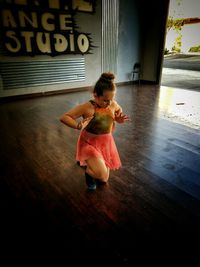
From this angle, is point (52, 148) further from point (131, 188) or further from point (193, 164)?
point (193, 164)

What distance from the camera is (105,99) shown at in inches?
59.6

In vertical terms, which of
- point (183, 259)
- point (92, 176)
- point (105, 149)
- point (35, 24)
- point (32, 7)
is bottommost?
point (183, 259)

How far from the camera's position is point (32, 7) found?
463 centimetres

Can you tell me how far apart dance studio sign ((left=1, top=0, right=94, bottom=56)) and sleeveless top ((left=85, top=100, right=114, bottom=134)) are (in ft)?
12.9

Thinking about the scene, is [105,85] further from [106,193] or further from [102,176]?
[106,193]

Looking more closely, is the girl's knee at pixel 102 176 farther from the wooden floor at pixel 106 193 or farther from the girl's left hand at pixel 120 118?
the girl's left hand at pixel 120 118

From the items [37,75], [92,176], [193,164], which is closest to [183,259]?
[92,176]

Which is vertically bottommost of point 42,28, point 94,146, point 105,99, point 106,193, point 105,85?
point 106,193

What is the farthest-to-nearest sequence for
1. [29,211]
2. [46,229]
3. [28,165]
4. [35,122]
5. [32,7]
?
1. [32,7]
2. [35,122]
3. [28,165]
4. [29,211]
5. [46,229]

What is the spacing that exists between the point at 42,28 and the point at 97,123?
428 cm

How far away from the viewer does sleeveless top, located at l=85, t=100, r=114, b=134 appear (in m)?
1.59

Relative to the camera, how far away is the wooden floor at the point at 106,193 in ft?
4.40

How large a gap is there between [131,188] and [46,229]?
777 millimetres

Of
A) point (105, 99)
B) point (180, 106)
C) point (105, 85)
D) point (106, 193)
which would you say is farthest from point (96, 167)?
point (180, 106)
